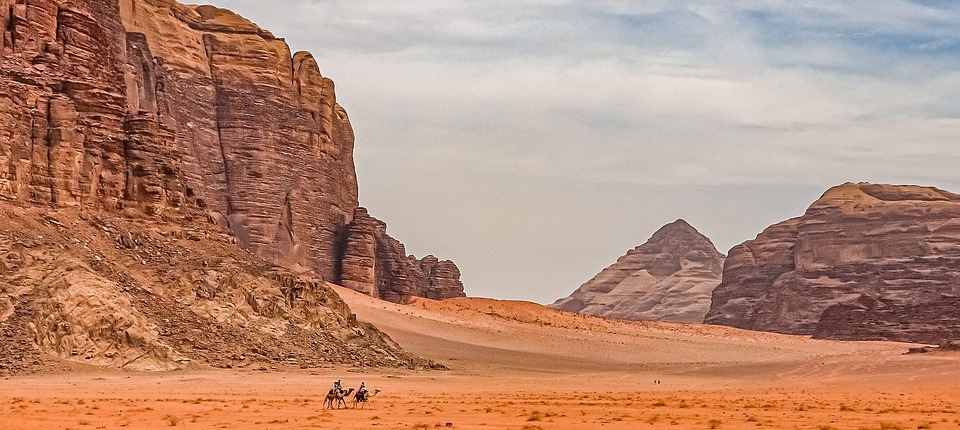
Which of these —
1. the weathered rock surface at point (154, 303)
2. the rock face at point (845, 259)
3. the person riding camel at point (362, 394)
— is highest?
the rock face at point (845, 259)

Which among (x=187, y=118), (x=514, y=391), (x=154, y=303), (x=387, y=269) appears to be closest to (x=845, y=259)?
(x=387, y=269)

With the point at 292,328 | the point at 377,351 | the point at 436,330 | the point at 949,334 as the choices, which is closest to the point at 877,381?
the point at 377,351

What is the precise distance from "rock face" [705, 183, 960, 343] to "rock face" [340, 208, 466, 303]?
161ft

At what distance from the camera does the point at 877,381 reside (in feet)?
180

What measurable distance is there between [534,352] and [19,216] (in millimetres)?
33445

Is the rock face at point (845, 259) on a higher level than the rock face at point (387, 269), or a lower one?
higher

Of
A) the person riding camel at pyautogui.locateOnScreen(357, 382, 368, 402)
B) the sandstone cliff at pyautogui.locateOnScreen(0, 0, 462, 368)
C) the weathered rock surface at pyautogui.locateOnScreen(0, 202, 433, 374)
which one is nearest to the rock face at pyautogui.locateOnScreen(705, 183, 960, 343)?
the weathered rock surface at pyautogui.locateOnScreen(0, 202, 433, 374)

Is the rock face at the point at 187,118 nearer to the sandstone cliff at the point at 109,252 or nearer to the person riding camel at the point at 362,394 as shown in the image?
the sandstone cliff at the point at 109,252

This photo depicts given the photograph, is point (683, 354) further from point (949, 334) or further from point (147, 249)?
point (147, 249)

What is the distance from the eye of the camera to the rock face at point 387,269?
9188 centimetres

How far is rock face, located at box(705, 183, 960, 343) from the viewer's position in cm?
14988

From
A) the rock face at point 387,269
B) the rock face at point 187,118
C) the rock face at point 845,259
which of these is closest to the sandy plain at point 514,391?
the rock face at point 387,269

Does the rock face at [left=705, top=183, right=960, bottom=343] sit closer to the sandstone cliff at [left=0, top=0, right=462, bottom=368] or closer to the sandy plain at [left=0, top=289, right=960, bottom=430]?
the sandy plain at [left=0, top=289, right=960, bottom=430]

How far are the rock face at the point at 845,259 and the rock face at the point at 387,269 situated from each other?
48995mm
